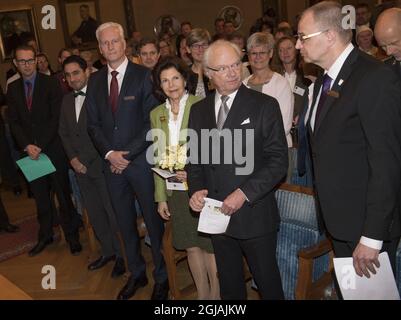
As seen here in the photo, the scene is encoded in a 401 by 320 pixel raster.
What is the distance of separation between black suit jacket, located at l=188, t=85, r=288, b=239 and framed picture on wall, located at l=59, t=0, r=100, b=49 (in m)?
7.89

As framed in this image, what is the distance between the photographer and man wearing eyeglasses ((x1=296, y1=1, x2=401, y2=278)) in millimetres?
1731

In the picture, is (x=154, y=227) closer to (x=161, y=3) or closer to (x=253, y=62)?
(x=253, y=62)

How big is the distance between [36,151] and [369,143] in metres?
3.18

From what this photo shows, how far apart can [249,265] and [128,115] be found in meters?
1.37

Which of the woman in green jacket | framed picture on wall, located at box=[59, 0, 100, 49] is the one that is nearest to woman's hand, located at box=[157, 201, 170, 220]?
the woman in green jacket

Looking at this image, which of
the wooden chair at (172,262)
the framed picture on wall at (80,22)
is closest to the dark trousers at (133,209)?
the wooden chair at (172,262)

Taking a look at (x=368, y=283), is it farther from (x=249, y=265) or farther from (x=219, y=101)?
(x=219, y=101)

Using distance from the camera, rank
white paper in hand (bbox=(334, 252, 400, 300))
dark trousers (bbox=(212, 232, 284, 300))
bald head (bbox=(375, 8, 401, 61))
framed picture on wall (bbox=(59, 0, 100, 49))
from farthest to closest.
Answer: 1. framed picture on wall (bbox=(59, 0, 100, 49))
2. bald head (bbox=(375, 8, 401, 61))
3. dark trousers (bbox=(212, 232, 284, 300))
4. white paper in hand (bbox=(334, 252, 400, 300))

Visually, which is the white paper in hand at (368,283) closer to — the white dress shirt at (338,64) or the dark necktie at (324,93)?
the dark necktie at (324,93)

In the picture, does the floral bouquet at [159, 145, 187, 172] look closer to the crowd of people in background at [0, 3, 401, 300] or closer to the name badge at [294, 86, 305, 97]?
the crowd of people in background at [0, 3, 401, 300]

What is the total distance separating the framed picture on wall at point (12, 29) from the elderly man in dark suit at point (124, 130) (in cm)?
637

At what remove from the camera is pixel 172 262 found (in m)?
3.25

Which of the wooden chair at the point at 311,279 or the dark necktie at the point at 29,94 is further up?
the dark necktie at the point at 29,94

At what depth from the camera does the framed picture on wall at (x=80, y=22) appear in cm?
953
